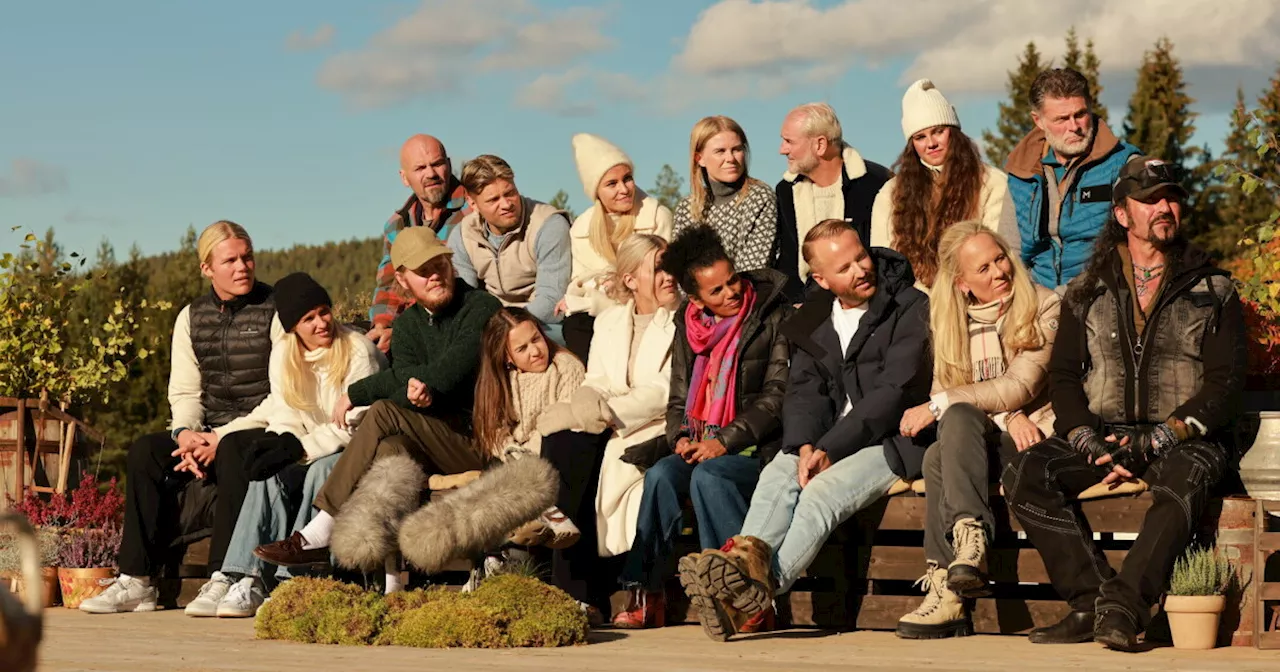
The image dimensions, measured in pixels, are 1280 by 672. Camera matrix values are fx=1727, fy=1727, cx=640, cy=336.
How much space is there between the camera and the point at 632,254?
26.5 feet

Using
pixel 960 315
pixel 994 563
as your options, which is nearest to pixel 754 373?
pixel 960 315

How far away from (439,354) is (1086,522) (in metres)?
3.08

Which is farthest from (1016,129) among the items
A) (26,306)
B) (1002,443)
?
(1002,443)

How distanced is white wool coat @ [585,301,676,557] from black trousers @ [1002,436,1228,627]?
1.70 metres

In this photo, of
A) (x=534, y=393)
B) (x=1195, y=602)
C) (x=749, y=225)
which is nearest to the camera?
(x=1195, y=602)

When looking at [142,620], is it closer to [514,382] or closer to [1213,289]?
[514,382]

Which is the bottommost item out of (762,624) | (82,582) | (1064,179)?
(762,624)

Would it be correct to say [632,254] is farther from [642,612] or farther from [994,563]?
[994,563]

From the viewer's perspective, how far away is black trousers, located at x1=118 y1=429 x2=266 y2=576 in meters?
8.30

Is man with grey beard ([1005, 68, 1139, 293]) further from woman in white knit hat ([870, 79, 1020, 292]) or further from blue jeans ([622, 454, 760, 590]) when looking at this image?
blue jeans ([622, 454, 760, 590])

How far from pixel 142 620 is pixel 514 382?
204cm

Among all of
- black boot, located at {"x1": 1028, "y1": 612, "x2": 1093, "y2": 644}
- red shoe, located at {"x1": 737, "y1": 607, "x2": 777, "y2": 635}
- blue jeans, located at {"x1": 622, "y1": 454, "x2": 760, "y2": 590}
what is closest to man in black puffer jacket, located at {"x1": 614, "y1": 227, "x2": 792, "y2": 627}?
blue jeans, located at {"x1": 622, "y1": 454, "x2": 760, "y2": 590}

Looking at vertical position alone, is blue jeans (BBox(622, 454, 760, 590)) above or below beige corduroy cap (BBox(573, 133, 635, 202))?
below

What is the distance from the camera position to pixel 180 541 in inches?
344
